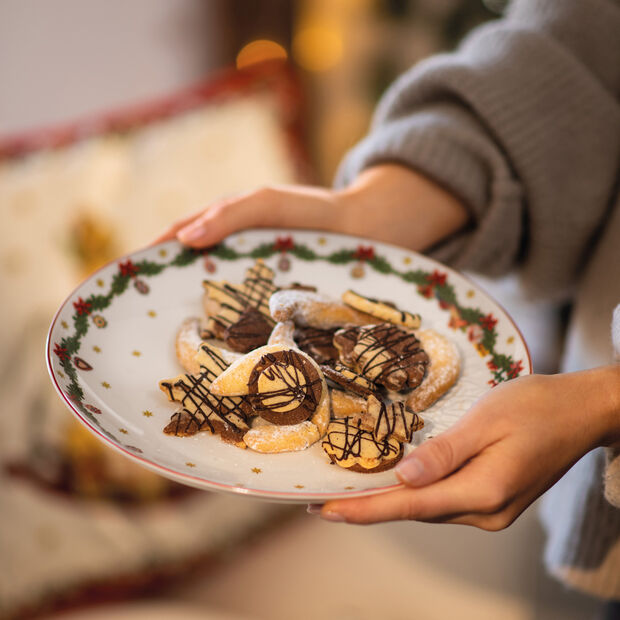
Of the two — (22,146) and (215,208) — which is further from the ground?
(22,146)

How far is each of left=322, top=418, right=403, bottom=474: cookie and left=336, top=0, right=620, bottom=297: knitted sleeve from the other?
437 mm

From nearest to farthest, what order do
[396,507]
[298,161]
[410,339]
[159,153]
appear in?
[396,507]
[410,339]
[159,153]
[298,161]

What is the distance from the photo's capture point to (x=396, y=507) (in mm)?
581

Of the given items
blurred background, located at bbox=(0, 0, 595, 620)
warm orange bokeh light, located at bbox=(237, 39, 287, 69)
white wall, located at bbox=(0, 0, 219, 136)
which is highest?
white wall, located at bbox=(0, 0, 219, 136)

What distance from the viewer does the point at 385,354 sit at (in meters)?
0.73

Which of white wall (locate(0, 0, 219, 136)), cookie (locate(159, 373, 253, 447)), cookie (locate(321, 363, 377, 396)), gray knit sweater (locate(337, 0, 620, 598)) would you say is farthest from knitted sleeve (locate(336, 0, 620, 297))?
white wall (locate(0, 0, 219, 136))

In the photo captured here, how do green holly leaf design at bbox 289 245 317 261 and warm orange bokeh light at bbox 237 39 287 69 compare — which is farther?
warm orange bokeh light at bbox 237 39 287 69

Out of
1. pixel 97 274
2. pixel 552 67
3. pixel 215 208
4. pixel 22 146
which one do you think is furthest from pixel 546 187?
pixel 22 146

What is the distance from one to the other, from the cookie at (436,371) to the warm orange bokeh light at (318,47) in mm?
1880

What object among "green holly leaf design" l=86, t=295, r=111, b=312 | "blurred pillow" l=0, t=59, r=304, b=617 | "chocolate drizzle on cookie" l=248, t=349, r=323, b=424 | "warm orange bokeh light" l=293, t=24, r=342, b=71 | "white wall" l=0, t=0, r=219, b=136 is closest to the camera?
"chocolate drizzle on cookie" l=248, t=349, r=323, b=424

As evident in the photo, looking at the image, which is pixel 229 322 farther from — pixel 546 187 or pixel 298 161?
pixel 298 161

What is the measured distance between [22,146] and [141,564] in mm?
1012

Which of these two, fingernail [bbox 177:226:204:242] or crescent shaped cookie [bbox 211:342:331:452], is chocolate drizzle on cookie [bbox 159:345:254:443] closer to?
crescent shaped cookie [bbox 211:342:331:452]

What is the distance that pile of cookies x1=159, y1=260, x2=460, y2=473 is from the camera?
0.66 metres
